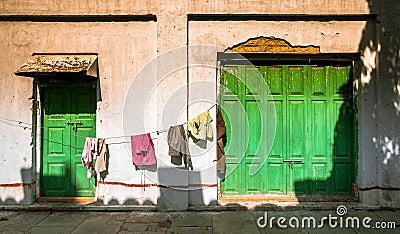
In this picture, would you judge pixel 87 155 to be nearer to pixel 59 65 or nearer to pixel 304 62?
pixel 59 65

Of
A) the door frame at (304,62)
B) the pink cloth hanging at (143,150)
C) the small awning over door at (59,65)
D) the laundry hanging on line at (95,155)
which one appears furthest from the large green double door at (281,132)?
the small awning over door at (59,65)

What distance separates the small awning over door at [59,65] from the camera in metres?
6.45

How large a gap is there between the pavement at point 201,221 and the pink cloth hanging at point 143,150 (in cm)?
94

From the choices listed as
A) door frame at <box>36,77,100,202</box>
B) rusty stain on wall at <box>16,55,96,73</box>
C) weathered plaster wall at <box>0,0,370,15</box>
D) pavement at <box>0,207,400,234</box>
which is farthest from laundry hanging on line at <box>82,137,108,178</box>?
weathered plaster wall at <box>0,0,370,15</box>

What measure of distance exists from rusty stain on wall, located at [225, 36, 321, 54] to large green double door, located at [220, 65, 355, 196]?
1.39 ft

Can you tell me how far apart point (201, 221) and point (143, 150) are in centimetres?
171

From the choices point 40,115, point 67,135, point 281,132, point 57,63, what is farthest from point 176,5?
point 40,115

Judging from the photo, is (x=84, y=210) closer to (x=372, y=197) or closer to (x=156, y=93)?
(x=156, y=93)

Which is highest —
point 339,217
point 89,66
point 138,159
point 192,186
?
point 89,66

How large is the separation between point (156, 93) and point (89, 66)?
1.32 metres

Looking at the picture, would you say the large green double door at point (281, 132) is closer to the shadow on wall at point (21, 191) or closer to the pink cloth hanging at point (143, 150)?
the pink cloth hanging at point (143, 150)

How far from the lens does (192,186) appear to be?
22.8 ft

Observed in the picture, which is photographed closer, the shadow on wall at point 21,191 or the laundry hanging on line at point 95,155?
the laundry hanging on line at point 95,155

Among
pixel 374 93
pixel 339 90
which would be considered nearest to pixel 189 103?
pixel 339 90
